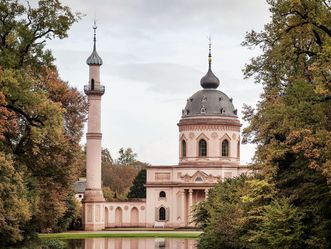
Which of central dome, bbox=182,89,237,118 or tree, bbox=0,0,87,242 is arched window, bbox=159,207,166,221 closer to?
central dome, bbox=182,89,237,118

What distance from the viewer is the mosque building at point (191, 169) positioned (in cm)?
7938

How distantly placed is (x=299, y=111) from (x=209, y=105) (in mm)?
60266

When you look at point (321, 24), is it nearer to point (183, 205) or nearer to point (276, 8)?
point (276, 8)

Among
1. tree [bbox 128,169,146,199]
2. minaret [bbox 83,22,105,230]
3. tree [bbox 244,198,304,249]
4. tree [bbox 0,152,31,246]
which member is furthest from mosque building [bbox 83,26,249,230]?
tree [bbox 244,198,304,249]

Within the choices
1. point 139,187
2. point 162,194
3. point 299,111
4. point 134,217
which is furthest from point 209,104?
point 299,111

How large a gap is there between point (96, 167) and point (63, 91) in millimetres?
38653

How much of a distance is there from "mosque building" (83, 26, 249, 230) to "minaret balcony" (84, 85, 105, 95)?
13.3 feet

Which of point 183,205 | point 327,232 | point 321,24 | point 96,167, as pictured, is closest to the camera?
point 321,24

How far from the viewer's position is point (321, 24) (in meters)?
21.0

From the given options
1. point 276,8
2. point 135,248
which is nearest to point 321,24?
point 276,8

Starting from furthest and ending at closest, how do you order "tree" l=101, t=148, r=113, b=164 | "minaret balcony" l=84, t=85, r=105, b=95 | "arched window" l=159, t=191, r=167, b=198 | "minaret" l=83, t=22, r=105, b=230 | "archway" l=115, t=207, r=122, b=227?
"tree" l=101, t=148, r=113, b=164
"arched window" l=159, t=191, r=167, b=198
"archway" l=115, t=207, r=122, b=227
"minaret balcony" l=84, t=85, r=105, b=95
"minaret" l=83, t=22, r=105, b=230

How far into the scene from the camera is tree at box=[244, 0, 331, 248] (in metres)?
20.9

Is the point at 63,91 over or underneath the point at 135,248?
over

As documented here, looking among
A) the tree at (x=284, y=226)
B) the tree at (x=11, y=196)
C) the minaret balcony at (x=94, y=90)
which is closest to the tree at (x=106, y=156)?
the minaret balcony at (x=94, y=90)
